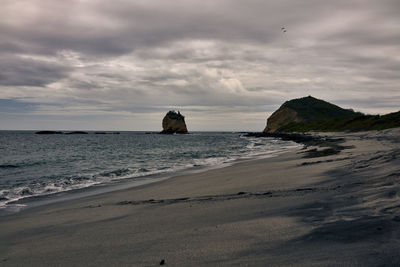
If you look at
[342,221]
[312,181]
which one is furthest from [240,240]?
[312,181]

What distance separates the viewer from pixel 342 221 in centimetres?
448

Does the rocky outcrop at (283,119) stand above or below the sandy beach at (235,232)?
above

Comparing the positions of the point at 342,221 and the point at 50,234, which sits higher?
the point at 342,221

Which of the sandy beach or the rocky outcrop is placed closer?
the sandy beach

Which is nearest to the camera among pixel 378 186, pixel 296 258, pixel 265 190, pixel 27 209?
pixel 296 258

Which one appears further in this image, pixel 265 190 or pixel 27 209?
pixel 27 209

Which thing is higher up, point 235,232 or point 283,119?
point 283,119

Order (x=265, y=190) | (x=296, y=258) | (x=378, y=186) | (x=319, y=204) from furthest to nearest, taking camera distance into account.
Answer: (x=265, y=190) < (x=378, y=186) < (x=319, y=204) < (x=296, y=258)

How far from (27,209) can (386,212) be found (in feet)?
35.4

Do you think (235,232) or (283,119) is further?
(283,119)

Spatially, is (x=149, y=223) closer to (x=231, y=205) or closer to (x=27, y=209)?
(x=231, y=205)

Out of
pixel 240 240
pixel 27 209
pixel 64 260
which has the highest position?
pixel 240 240

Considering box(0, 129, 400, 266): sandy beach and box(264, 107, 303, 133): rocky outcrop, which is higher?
box(264, 107, 303, 133): rocky outcrop

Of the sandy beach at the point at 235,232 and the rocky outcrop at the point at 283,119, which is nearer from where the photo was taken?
the sandy beach at the point at 235,232
